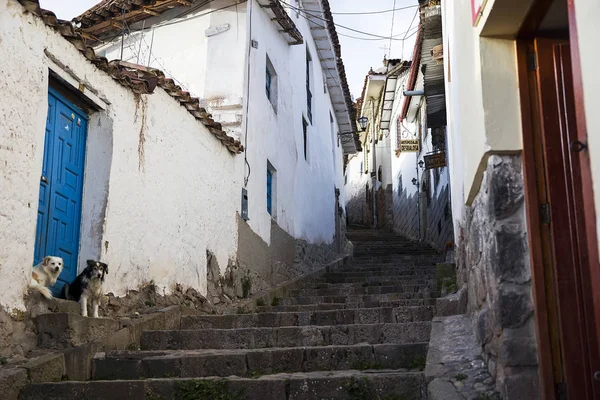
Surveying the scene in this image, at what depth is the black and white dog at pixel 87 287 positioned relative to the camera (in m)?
5.61

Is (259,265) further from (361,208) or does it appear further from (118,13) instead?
(361,208)

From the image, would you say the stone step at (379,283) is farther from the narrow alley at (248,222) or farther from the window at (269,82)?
the window at (269,82)

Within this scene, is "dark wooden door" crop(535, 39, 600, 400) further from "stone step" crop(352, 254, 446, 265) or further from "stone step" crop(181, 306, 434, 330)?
"stone step" crop(352, 254, 446, 265)

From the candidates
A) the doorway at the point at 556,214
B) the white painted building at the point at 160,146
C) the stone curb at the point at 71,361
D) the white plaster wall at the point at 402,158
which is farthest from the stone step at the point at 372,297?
the white plaster wall at the point at 402,158

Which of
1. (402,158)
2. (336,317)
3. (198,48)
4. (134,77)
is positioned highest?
(402,158)

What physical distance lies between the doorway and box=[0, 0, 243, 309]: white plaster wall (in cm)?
362

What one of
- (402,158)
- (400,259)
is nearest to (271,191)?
(400,259)

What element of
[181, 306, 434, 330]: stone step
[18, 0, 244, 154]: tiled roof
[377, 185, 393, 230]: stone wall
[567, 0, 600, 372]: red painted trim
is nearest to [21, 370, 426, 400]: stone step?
[181, 306, 434, 330]: stone step

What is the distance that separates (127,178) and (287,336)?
2258mm

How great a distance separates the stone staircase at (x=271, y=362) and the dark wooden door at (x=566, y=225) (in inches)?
49.3

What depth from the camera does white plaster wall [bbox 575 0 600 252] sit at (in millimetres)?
2195

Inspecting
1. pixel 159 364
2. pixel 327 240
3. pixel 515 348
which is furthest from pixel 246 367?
pixel 327 240

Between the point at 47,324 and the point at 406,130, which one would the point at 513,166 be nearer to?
the point at 47,324

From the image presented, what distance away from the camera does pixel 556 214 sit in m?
3.43
